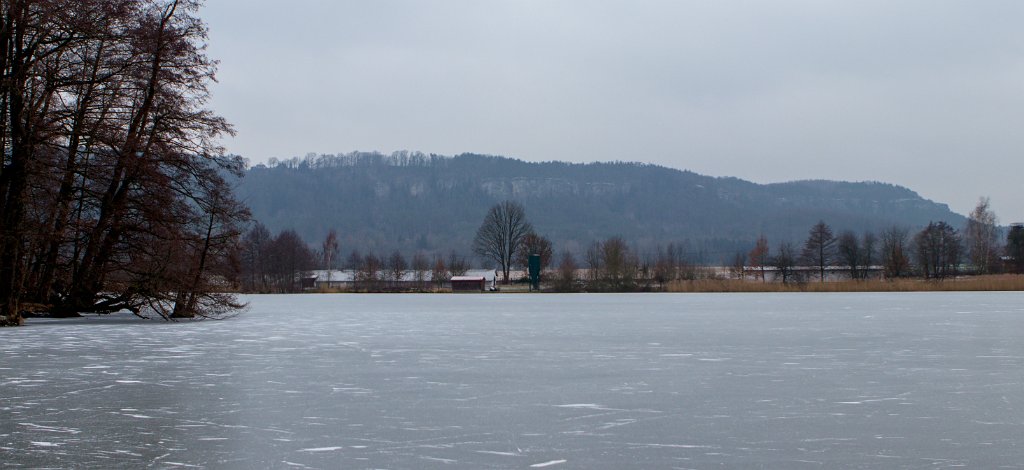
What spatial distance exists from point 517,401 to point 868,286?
126 feet

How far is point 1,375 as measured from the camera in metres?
10.2

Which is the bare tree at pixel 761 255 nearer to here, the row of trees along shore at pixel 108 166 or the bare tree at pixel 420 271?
the bare tree at pixel 420 271

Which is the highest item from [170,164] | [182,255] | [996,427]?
[170,164]

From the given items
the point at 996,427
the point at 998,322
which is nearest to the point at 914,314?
the point at 998,322

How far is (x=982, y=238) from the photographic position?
92.8 meters

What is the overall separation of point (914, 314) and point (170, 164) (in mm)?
19449

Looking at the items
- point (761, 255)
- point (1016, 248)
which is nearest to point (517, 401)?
point (1016, 248)

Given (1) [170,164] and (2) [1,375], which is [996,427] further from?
(1) [170,164]

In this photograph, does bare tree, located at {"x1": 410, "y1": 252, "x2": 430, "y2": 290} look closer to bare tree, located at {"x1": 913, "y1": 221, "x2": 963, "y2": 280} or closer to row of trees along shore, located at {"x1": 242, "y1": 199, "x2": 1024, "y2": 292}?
row of trees along shore, located at {"x1": 242, "y1": 199, "x2": 1024, "y2": 292}

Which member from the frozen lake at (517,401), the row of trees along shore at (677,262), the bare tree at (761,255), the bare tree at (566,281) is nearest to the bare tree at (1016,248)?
the row of trees along shore at (677,262)

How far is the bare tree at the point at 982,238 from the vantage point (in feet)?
286

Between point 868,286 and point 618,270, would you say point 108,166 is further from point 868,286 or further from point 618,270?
point 618,270

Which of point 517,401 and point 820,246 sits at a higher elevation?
point 820,246

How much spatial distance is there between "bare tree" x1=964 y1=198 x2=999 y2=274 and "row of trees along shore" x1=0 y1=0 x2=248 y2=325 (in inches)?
3089
